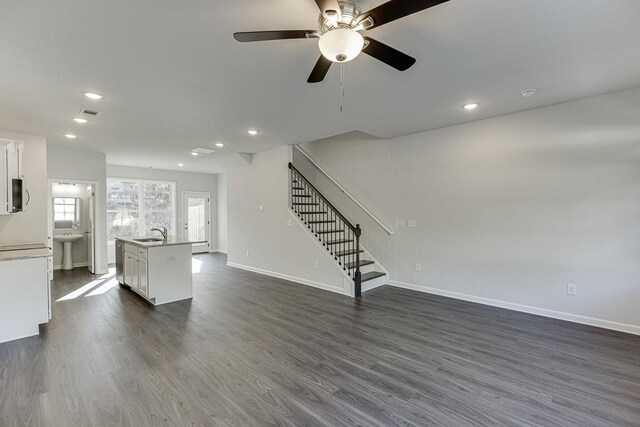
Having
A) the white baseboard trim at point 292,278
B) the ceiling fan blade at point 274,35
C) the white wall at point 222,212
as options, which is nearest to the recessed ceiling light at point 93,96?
the ceiling fan blade at point 274,35

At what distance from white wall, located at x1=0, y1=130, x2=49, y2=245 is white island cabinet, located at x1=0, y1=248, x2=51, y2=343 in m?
1.95

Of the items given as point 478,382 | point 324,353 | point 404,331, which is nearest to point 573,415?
point 478,382

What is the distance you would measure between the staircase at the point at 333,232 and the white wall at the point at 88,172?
13.8ft

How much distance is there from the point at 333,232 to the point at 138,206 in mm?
6006

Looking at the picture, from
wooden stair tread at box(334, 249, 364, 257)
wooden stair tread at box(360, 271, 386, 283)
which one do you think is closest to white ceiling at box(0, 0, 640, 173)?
wooden stair tread at box(334, 249, 364, 257)

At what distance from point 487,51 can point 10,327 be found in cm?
547

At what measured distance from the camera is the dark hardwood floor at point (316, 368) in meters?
2.08

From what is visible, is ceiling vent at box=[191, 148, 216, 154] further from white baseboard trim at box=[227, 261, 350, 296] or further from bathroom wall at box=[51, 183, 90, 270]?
bathroom wall at box=[51, 183, 90, 270]

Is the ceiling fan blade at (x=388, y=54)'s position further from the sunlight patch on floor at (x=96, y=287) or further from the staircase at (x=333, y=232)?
the sunlight patch on floor at (x=96, y=287)

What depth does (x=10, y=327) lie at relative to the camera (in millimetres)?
3277

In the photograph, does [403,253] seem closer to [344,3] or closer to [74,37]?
[344,3]

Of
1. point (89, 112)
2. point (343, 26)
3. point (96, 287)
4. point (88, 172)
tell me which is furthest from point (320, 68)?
point (88, 172)

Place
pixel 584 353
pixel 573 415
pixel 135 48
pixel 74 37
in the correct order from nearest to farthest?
pixel 573 415 → pixel 74 37 → pixel 135 48 → pixel 584 353

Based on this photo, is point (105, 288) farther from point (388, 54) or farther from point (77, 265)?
point (388, 54)
